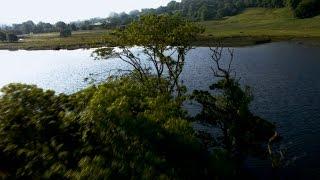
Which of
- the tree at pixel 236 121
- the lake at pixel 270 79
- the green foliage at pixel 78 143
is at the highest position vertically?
the green foliage at pixel 78 143

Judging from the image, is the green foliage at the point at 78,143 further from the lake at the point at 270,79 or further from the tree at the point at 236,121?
the lake at the point at 270,79

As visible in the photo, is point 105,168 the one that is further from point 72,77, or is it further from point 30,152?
point 72,77

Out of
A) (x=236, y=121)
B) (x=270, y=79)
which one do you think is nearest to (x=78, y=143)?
(x=236, y=121)

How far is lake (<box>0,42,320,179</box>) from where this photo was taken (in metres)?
64.0

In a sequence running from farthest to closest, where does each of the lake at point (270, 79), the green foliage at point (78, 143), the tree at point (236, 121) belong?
the lake at point (270, 79)
the tree at point (236, 121)
the green foliage at point (78, 143)

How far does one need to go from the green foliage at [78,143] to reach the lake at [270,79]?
101 feet

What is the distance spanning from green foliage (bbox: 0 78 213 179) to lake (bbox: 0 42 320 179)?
30.8m

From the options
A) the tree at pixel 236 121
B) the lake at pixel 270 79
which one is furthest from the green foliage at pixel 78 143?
the lake at pixel 270 79

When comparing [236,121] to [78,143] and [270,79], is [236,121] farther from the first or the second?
[270,79]

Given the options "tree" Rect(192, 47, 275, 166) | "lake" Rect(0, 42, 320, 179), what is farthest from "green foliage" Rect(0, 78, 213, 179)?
"lake" Rect(0, 42, 320, 179)

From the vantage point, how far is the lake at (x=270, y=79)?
64.0m

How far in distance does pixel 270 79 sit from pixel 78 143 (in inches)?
3478

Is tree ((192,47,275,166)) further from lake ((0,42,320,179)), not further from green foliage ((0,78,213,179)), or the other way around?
green foliage ((0,78,213,179))

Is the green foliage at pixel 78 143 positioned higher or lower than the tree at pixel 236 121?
higher
